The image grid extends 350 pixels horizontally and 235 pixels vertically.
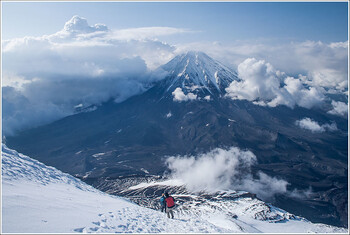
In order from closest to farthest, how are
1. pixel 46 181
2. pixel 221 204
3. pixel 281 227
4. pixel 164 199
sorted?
pixel 164 199 → pixel 46 181 → pixel 281 227 → pixel 221 204

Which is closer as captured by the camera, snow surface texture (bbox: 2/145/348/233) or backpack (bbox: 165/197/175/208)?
snow surface texture (bbox: 2/145/348/233)

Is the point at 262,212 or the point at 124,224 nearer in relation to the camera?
the point at 124,224

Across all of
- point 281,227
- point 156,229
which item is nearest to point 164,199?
point 156,229

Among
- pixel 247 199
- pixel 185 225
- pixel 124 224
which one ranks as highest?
pixel 124 224

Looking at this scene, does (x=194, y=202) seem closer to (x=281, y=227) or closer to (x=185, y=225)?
(x=281, y=227)

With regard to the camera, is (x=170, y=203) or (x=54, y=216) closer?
(x=54, y=216)

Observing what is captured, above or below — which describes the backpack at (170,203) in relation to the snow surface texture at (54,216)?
below

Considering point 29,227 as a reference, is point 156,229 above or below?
below

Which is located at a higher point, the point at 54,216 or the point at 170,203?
the point at 54,216

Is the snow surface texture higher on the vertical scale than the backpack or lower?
higher

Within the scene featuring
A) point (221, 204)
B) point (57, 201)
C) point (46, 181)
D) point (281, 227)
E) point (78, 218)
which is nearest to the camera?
point (78, 218)

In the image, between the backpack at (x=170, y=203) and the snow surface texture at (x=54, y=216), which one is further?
the backpack at (x=170, y=203)
